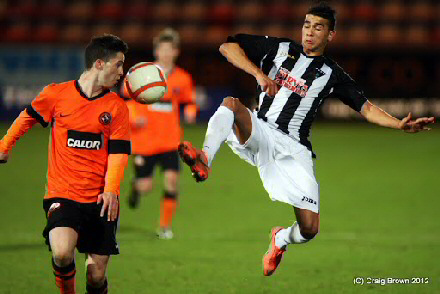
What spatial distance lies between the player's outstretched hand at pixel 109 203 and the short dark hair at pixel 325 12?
6.67ft

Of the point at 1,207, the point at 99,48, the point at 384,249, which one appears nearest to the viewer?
the point at 99,48

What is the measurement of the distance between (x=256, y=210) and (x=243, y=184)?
2186mm

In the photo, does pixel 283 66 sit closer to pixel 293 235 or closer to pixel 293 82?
pixel 293 82

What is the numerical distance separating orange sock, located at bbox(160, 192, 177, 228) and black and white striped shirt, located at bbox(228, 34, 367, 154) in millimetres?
2679

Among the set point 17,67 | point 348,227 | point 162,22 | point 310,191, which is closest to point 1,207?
point 348,227

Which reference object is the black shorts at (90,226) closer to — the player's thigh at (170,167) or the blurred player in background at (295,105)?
the blurred player in background at (295,105)

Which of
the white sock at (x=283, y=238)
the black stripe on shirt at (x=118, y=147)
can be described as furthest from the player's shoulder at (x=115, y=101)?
the white sock at (x=283, y=238)

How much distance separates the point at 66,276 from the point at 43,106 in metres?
1.03

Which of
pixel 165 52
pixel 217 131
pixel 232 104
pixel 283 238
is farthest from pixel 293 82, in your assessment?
pixel 165 52

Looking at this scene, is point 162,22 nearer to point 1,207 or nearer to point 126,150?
point 1,207

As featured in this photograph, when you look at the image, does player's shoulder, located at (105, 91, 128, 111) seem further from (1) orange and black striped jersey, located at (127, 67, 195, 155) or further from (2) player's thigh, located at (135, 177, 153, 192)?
(2) player's thigh, located at (135, 177, 153, 192)

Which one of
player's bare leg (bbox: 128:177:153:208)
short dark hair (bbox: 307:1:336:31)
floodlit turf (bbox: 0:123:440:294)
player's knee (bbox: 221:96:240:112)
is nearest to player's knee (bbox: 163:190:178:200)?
player's bare leg (bbox: 128:177:153:208)

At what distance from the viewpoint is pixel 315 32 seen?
5723mm

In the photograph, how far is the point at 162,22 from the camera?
975 inches
